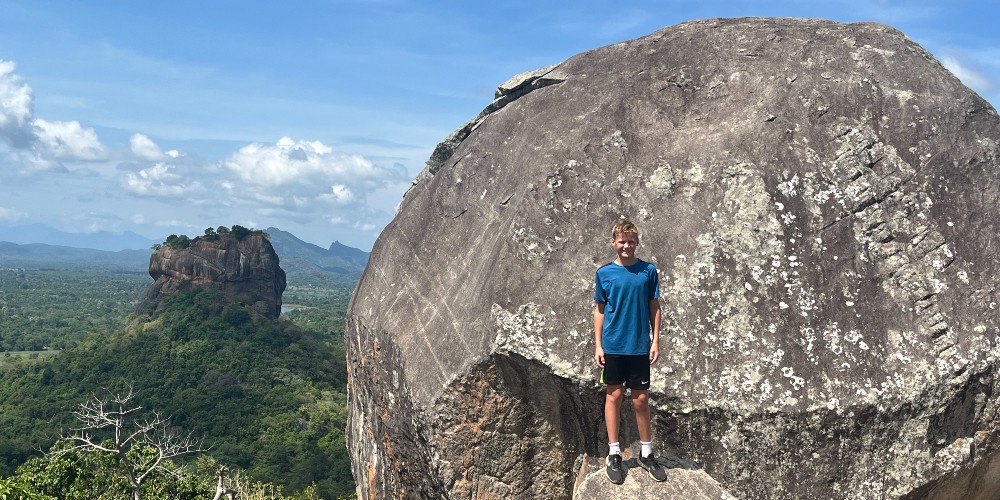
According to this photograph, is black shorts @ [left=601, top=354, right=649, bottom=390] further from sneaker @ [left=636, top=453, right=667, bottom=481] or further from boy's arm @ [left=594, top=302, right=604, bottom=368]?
sneaker @ [left=636, top=453, right=667, bottom=481]

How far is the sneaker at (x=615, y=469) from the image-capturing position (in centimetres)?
677

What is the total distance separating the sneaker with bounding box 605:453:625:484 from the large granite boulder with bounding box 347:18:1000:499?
15 cm

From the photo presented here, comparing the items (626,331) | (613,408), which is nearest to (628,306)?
(626,331)

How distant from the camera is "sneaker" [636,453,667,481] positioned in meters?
6.76

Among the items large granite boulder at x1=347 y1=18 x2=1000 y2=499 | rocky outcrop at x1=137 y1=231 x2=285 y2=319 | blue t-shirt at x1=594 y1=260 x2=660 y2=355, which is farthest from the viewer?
rocky outcrop at x1=137 y1=231 x2=285 y2=319

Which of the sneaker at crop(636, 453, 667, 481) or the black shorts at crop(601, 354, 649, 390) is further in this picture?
the sneaker at crop(636, 453, 667, 481)

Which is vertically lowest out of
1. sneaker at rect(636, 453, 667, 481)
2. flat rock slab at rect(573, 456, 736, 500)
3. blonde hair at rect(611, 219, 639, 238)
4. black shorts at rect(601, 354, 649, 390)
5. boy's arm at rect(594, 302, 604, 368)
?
flat rock slab at rect(573, 456, 736, 500)

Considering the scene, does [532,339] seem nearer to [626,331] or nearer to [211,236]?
[626,331]

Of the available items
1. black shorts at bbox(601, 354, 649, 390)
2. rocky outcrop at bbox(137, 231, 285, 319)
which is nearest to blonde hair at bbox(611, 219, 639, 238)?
black shorts at bbox(601, 354, 649, 390)

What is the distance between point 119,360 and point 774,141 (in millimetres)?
84097

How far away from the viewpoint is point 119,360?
78812 millimetres

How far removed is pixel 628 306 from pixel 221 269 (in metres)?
92.1

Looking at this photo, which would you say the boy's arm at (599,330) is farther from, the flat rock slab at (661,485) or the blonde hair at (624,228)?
the flat rock slab at (661,485)

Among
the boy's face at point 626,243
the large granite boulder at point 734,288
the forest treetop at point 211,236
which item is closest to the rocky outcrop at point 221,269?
the forest treetop at point 211,236
